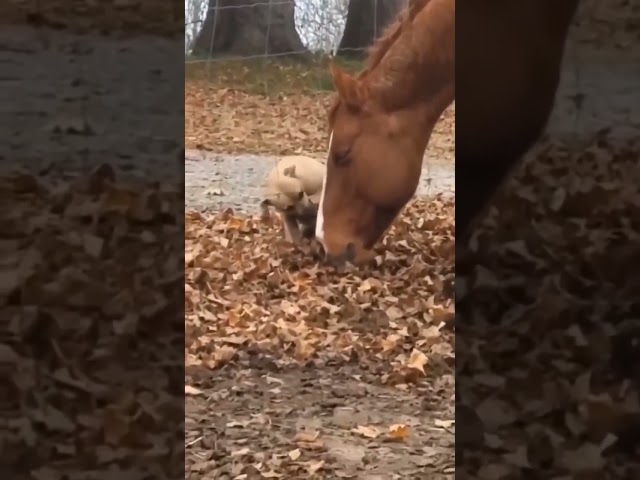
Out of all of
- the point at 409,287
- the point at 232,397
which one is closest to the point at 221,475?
the point at 232,397

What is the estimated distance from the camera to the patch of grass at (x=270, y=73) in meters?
1.35

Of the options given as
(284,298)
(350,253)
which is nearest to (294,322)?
(284,298)

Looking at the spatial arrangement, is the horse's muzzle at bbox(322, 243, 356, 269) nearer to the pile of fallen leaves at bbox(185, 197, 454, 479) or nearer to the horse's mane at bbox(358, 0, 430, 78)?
the pile of fallen leaves at bbox(185, 197, 454, 479)

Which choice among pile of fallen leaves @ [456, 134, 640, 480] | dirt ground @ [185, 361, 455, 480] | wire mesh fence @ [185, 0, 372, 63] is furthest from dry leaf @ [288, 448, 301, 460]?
wire mesh fence @ [185, 0, 372, 63]

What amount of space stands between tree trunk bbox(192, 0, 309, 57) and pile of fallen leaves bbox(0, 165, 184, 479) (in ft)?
0.85

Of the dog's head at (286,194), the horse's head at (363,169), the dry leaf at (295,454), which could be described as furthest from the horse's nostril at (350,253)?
the dry leaf at (295,454)

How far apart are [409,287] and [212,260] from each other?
319 millimetres

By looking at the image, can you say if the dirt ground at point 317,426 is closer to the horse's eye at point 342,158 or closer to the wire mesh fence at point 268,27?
the horse's eye at point 342,158

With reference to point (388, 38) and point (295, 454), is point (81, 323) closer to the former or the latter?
point (295, 454)

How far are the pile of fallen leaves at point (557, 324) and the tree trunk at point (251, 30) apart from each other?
0.43 meters

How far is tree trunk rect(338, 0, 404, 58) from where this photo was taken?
1.37 meters

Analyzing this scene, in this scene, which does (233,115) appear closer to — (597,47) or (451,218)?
(451,218)

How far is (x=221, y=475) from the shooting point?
4.42 ft

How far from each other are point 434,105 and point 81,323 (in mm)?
651
